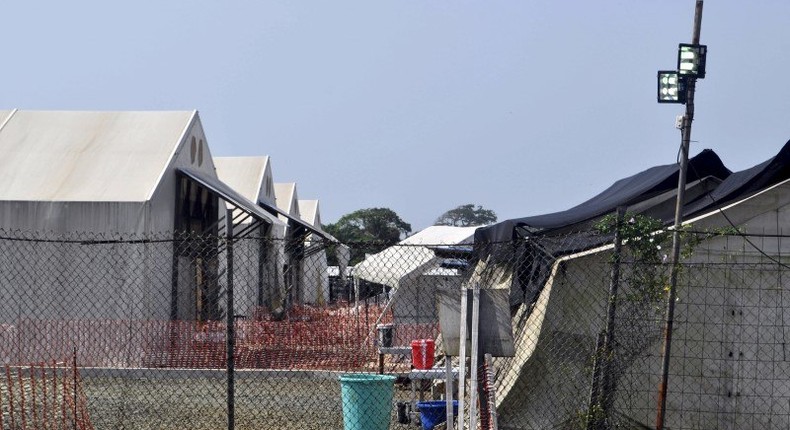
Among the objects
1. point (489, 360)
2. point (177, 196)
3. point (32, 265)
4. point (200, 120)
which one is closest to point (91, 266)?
point (32, 265)

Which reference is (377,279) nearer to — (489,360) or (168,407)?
(168,407)

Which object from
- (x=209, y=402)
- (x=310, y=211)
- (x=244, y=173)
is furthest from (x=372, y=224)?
(x=209, y=402)

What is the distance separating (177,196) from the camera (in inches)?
1027

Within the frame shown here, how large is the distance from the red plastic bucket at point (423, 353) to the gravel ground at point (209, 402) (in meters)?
0.71

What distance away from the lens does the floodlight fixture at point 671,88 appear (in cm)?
1035

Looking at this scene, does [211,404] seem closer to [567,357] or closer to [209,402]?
[209,402]

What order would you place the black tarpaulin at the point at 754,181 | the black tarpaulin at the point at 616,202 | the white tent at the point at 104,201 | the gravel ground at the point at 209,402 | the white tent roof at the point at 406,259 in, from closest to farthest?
the black tarpaulin at the point at 754,181, the gravel ground at the point at 209,402, the black tarpaulin at the point at 616,202, the white tent at the point at 104,201, the white tent roof at the point at 406,259

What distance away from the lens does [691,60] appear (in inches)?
401

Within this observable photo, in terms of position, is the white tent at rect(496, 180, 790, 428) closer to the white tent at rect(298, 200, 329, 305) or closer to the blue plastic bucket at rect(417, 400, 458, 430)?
the blue plastic bucket at rect(417, 400, 458, 430)

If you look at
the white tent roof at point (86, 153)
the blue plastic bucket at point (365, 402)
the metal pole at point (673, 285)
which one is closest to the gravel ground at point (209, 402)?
the blue plastic bucket at point (365, 402)

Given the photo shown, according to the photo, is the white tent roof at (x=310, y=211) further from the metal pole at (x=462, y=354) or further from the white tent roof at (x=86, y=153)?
the metal pole at (x=462, y=354)

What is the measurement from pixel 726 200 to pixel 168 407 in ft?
22.3

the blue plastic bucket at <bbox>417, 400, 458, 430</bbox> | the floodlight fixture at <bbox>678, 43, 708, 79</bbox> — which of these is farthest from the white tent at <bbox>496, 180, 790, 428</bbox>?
the floodlight fixture at <bbox>678, 43, 708, 79</bbox>

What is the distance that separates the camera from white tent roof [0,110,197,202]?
23656mm
